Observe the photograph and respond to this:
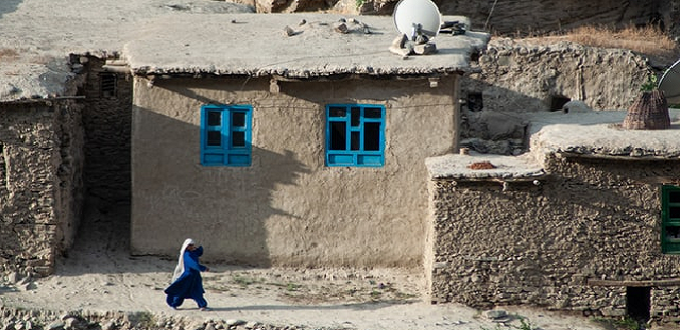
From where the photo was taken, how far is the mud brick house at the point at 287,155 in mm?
21656

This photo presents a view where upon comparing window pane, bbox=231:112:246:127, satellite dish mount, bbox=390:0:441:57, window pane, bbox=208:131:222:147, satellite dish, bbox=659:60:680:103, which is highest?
satellite dish mount, bbox=390:0:441:57

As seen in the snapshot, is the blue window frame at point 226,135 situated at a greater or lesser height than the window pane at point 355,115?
lesser

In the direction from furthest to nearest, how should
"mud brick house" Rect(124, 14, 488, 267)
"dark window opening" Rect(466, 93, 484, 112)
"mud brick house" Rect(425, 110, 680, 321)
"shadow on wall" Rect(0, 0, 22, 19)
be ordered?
"dark window opening" Rect(466, 93, 484, 112), "shadow on wall" Rect(0, 0, 22, 19), "mud brick house" Rect(124, 14, 488, 267), "mud brick house" Rect(425, 110, 680, 321)

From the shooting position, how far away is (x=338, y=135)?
71.5ft

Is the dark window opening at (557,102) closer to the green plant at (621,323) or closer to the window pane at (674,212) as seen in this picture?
the window pane at (674,212)

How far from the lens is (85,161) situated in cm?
2336

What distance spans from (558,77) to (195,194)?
7.17 metres

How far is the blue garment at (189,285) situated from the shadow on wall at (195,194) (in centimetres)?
178

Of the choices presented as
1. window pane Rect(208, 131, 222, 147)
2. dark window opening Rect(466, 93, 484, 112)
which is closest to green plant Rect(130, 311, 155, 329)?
window pane Rect(208, 131, 222, 147)

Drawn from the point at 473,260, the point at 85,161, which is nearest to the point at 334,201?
the point at 473,260

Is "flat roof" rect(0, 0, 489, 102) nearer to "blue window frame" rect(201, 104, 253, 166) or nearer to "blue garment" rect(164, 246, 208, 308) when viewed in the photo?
"blue window frame" rect(201, 104, 253, 166)

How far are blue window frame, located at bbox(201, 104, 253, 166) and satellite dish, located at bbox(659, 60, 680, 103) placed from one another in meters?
6.08

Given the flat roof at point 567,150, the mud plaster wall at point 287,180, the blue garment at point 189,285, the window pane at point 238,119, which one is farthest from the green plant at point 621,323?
the window pane at point 238,119

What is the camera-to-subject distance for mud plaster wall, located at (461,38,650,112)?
2570cm
